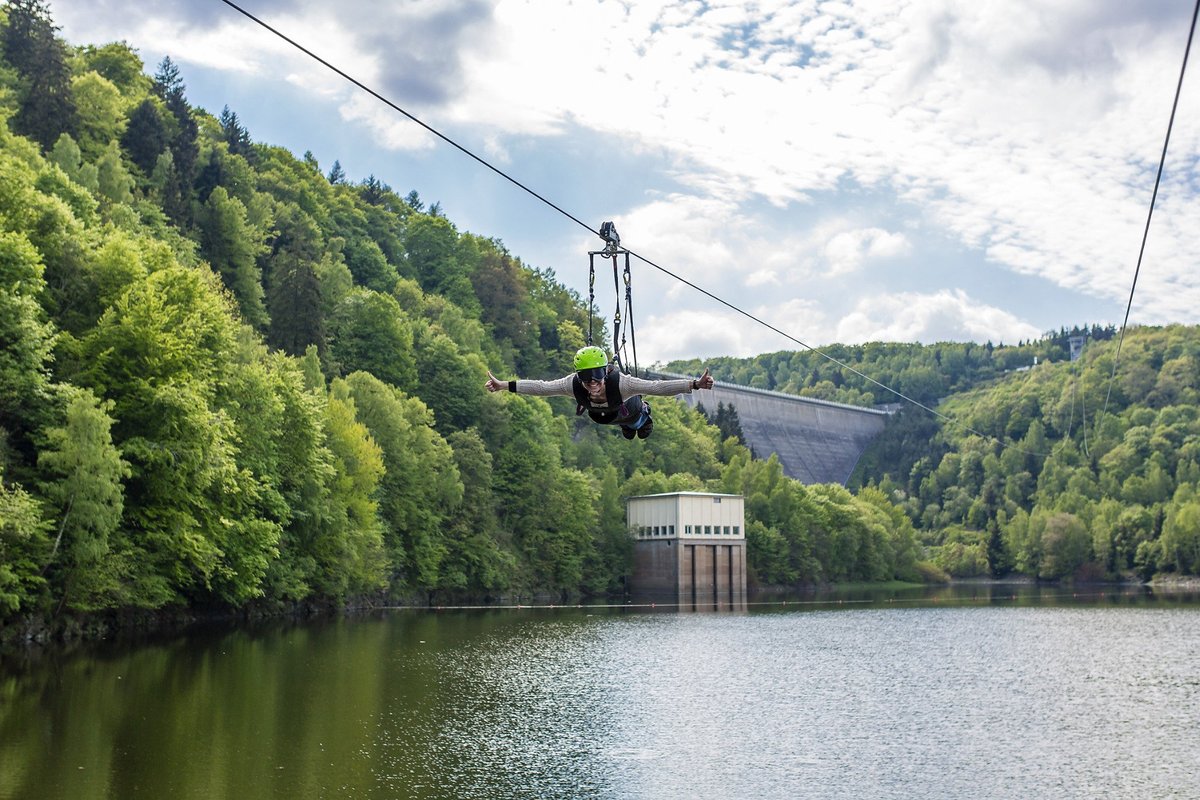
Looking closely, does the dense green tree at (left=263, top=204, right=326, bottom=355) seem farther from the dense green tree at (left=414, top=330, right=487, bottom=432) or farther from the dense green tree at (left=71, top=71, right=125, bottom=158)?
the dense green tree at (left=71, top=71, right=125, bottom=158)

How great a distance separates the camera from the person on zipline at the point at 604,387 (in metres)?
18.4

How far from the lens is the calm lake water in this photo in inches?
1047

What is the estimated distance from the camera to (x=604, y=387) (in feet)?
60.7

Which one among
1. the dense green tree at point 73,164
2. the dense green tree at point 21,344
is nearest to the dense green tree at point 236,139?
the dense green tree at point 73,164

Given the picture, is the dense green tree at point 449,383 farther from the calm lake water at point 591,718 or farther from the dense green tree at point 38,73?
the calm lake water at point 591,718

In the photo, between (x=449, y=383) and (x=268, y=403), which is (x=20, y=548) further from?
(x=449, y=383)

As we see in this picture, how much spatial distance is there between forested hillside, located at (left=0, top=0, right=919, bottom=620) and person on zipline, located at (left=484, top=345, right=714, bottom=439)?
89.4 ft

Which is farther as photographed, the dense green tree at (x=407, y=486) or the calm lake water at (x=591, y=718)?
the dense green tree at (x=407, y=486)

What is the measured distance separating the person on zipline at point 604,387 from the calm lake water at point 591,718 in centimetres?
1041

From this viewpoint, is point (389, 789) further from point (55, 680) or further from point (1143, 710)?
point (1143, 710)

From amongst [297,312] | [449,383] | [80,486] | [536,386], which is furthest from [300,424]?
[536,386]

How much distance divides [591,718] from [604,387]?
19641 millimetres

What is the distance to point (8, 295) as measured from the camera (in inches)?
1624

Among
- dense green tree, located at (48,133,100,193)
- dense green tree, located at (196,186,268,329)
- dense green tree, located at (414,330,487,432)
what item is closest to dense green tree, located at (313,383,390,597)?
dense green tree, located at (48,133,100,193)
